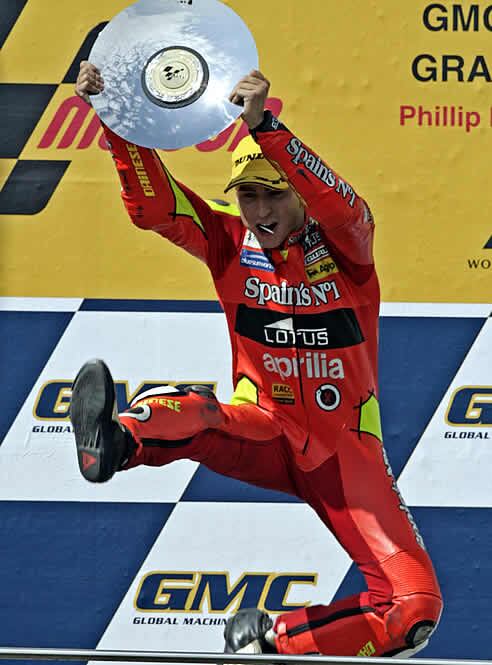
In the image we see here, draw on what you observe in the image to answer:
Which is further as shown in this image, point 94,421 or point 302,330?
point 302,330

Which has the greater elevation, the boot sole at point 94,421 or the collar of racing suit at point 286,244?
the collar of racing suit at point 286,244

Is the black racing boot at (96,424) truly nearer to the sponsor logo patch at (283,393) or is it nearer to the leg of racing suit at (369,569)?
the sponsor logo patch at (283,393)

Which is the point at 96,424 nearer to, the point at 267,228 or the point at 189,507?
the point at 267,228

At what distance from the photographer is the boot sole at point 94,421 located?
2.83 meters

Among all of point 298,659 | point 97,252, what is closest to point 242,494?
point 97,252

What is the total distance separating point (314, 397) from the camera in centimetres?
337

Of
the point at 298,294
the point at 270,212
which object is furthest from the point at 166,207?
the point at 298,294

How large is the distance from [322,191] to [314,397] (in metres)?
0.65

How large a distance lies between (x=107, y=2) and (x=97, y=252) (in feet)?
2.76

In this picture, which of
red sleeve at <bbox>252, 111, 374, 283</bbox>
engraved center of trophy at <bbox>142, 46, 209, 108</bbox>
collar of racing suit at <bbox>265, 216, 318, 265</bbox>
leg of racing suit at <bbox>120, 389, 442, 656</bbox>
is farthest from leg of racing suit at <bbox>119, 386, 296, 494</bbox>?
engraved center of trophy at <bbox>142, 46, 209, 108</bbox>

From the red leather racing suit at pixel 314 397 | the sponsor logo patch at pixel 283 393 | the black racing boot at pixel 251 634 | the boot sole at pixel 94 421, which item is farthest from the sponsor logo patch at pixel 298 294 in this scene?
the black racing boot at pixel 251 634

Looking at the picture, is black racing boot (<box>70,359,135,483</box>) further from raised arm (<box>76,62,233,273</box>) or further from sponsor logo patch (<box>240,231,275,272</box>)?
sponsor logo patch (<box>240,231,275,272</box>)

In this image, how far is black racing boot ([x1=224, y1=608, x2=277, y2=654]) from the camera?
132 inches

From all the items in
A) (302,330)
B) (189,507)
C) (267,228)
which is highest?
(267,228)
